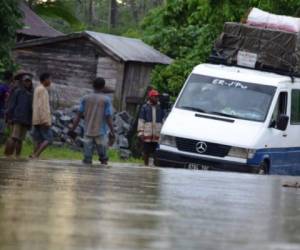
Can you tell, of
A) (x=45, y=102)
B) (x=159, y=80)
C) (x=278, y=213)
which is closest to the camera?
(x=278, y=213)

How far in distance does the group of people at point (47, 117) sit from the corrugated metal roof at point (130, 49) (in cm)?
946

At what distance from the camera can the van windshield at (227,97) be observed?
18188 millimetres

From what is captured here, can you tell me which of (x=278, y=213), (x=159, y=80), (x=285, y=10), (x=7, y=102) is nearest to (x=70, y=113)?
(x=159, y=80)

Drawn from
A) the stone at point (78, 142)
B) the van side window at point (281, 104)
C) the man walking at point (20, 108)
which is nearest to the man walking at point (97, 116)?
the man walking at point (20, 108)

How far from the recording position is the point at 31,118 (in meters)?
18.0

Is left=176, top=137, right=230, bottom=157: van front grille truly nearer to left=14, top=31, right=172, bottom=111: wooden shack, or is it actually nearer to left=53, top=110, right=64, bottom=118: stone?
left=53, top=110, right=64, bottom=118: stone

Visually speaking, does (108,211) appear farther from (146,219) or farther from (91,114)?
(91,114)

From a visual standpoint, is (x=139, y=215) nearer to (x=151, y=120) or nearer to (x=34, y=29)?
(x=151, y=120)

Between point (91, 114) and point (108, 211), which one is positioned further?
point (91, 114)

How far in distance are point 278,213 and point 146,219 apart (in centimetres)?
152

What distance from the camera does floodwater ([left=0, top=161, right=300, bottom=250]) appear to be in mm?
5598

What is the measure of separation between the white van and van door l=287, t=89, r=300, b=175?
0.06ft

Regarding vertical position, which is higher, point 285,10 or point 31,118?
point 285,10

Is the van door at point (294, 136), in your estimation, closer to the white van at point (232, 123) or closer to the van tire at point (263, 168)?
the white van at point (232, 123)
